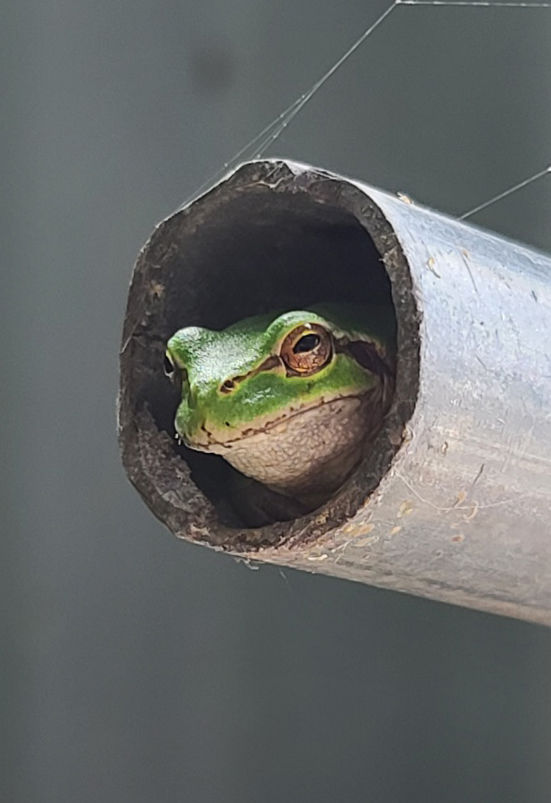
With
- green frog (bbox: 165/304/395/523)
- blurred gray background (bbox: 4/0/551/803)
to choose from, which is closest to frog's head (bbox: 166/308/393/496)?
green frog (bbox: 165/304/395/523)

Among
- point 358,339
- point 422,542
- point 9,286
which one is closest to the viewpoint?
point 422,542

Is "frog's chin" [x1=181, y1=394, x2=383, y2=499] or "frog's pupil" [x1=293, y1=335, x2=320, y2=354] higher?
"frog's pupil" [x1=293, y1=335, x2=320, y2=354]

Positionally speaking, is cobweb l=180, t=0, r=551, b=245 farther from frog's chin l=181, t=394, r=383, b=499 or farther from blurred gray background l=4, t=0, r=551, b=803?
frog's chin l=181, t=394, r=383, b=499

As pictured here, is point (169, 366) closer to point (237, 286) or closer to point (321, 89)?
point (237, 286)

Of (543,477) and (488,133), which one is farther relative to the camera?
(488,133)

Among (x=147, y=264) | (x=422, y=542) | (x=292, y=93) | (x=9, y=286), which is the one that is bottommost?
(x=422, y=542)

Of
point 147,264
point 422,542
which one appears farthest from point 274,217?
point 422,542

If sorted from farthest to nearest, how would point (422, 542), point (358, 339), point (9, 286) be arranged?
1. point (9, 286)
2. point (358, 339)
3. point (422, 542)

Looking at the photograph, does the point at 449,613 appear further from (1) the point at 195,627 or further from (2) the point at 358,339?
(2) the point at 358,339
